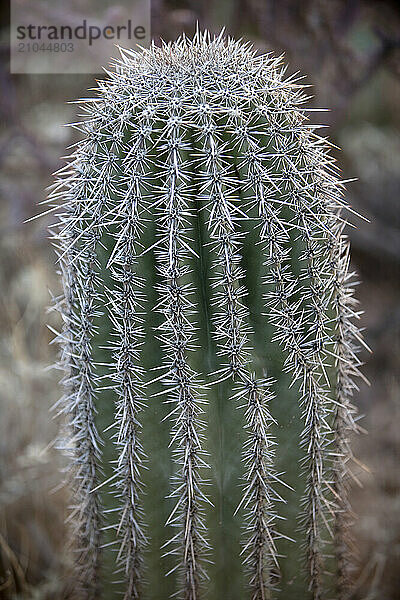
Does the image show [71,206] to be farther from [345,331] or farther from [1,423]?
[1,423]

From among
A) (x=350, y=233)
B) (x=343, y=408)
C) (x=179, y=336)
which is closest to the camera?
(x=179, y=336)

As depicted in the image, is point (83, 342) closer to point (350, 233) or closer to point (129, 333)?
point (129, 333)

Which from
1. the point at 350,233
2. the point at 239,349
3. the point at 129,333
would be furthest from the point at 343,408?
the point at 350,233

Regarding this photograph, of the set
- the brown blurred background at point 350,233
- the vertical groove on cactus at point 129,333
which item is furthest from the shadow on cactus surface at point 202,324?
the brown blurred background at point 350,233

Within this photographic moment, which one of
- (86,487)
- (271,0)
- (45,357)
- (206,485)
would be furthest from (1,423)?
(271,0)

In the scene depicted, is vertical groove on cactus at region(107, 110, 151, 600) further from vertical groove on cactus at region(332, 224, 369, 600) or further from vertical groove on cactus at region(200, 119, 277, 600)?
vertical groove on cactus at region(332, 224, 369, 600)

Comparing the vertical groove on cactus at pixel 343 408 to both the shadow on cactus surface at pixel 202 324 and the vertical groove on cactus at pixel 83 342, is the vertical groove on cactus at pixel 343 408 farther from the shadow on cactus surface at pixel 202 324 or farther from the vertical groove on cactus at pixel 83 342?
the vertical groove on cactus at pixel 83 342
